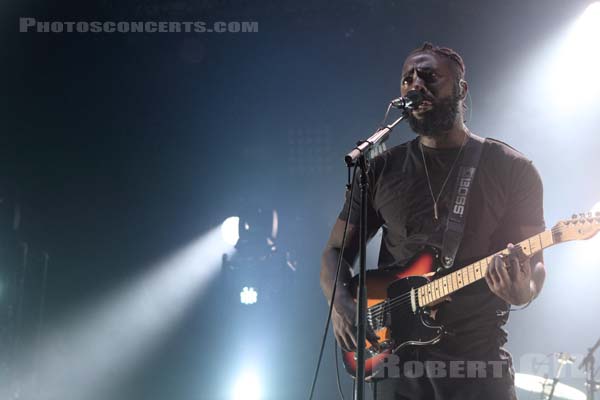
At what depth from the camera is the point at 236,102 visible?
28.1ft

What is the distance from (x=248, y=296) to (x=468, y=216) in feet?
20.5

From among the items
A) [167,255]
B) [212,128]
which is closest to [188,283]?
[167,255]

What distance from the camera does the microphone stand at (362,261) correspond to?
1.90m

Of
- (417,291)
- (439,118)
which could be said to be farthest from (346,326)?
(439,118)

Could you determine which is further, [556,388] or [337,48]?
[337,48]

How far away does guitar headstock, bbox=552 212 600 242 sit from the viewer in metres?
2.25

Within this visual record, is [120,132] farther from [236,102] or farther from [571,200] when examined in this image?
[571,200]

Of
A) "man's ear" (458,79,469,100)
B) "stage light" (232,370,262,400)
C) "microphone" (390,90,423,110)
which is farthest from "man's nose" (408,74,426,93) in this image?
"stage light" (232,370,262,400)

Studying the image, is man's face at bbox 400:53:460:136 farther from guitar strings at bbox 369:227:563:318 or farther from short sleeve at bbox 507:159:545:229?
guitar strings at bbox 369:227:563:318

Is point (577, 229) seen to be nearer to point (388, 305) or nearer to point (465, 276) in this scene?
point (465, 276)

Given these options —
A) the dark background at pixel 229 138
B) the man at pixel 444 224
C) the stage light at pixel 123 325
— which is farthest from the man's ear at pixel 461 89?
the stage light at pixel 123 325

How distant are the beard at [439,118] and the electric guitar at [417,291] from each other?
593mm

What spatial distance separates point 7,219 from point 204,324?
3160 millimetres

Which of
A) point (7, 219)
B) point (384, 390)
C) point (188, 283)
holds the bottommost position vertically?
point (384, 390)
